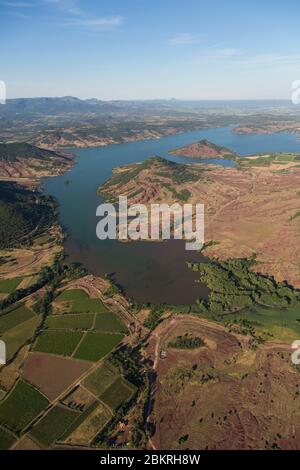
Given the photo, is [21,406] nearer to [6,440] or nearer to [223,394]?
[6,440]

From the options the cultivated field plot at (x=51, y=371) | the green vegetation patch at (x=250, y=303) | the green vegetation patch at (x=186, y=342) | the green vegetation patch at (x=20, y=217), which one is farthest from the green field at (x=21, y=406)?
the green vegetation patch at (x=20, y=217)

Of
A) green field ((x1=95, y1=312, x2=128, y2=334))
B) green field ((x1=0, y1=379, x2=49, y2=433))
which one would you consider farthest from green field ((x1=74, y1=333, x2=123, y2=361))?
green field ((x1=0, y1=379, x2=49, y2=433))

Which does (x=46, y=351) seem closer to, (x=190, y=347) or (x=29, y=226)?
(x=190, y=347)

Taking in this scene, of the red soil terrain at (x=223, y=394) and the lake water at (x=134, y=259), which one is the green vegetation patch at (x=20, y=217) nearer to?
the lake water at (x=134, y=259)

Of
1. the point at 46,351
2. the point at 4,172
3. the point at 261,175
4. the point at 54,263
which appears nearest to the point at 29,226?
the point at 54,263

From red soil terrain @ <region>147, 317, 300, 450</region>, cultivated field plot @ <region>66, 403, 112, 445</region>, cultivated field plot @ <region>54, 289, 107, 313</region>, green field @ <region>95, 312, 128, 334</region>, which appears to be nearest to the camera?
cultivated field plot @ <region>66, 403, 112, 445</region>

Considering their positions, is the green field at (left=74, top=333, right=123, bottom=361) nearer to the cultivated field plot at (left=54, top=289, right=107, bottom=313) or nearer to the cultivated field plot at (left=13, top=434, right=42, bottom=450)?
the cultivated field plot at (left=54, top=289, right=107, bottom=313)

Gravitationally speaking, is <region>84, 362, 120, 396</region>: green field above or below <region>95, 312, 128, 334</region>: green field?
below

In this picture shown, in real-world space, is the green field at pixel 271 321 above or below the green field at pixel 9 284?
below
